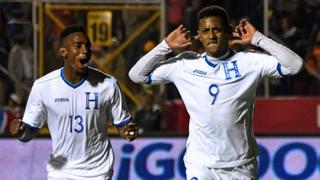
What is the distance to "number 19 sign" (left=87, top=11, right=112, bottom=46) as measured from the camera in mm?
12609

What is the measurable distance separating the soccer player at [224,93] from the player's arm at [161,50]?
1cm

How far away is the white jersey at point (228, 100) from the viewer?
6848mm

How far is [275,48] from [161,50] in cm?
79

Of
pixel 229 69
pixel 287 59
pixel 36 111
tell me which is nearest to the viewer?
pixel 287 59

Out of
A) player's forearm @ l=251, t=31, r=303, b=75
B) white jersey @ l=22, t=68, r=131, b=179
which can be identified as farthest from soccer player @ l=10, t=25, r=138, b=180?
player's forearm @ l=251, t=31, r=303, b=75

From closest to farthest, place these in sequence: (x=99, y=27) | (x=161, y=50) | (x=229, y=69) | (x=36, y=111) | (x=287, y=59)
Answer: (x=287, y=59), (x=229, y=69), (x=161, y=50), (x=36, y=111), (x=99, y=27)

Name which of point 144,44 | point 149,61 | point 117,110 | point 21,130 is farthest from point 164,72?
→ point 144,44

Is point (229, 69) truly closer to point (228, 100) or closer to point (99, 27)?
point (228, 100)

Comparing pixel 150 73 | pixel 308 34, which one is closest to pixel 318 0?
pixel 308 34

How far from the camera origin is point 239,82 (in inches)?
272

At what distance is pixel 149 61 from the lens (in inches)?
281

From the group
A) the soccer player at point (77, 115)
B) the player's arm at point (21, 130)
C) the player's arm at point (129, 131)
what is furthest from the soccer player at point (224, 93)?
the player's arm at point (21, 130)

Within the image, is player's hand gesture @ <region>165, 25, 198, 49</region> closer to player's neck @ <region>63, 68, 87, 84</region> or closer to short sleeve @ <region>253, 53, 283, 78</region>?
short sleeve @ <region>253, 53, 283, 78</region>

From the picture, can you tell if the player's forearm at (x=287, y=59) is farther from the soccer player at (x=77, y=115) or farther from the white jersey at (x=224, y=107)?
the soccer player at (x=77, y=115)
